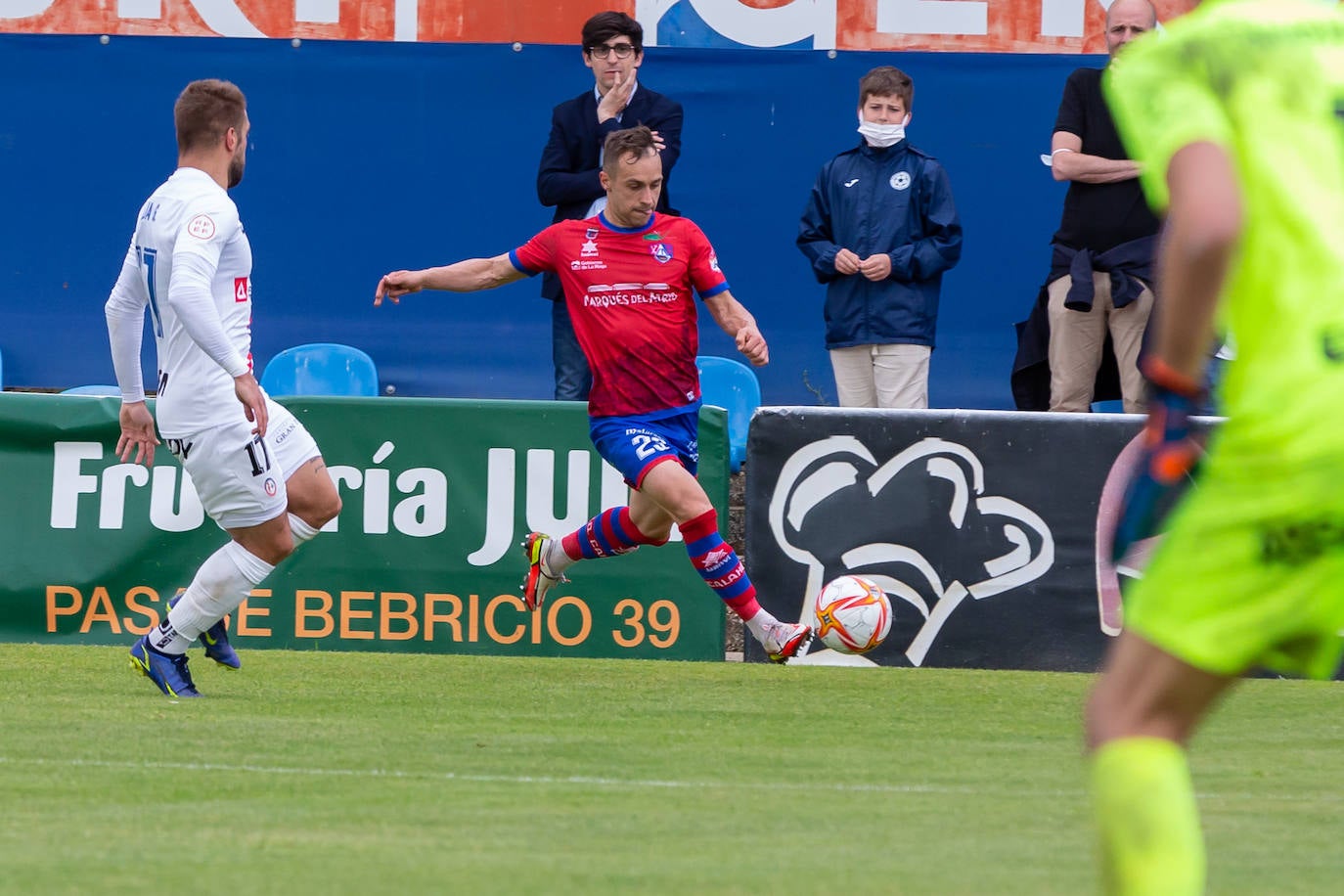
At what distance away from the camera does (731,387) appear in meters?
11.5

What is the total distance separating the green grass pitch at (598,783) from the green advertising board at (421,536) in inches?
25.6

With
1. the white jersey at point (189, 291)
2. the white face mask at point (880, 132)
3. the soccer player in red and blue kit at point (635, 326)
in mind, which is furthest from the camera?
the white face mask at point (880, 132)

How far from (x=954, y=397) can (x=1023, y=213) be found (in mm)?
1099

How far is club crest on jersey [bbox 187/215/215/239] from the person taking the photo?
285 inches

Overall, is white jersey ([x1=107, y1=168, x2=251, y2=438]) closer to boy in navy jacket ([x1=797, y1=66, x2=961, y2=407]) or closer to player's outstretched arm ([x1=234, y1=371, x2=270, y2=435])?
player's outstretched arm ([x1=234, y1=371, x2=270, y2=435])

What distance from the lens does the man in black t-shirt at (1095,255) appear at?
32.5 ft

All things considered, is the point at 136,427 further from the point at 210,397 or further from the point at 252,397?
the point at 252,397

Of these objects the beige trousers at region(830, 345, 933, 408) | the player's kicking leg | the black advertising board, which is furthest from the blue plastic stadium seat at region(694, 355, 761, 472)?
the player's kicking leg

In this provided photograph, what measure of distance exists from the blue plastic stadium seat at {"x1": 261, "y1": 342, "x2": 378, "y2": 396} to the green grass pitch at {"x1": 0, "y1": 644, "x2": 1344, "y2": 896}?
9.89 feet

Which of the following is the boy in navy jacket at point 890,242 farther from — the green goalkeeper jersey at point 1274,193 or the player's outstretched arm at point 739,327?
the green goalkeeper jersey at point 1274,193

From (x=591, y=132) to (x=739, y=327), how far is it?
233 centimetres

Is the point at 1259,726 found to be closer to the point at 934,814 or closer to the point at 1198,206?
the point at 934,814

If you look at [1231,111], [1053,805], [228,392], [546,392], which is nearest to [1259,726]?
[1053,805]

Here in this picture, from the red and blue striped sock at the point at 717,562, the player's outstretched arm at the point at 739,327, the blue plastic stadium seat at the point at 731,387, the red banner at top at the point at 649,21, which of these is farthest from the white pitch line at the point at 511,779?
the red banner at top at the point at 649,21
